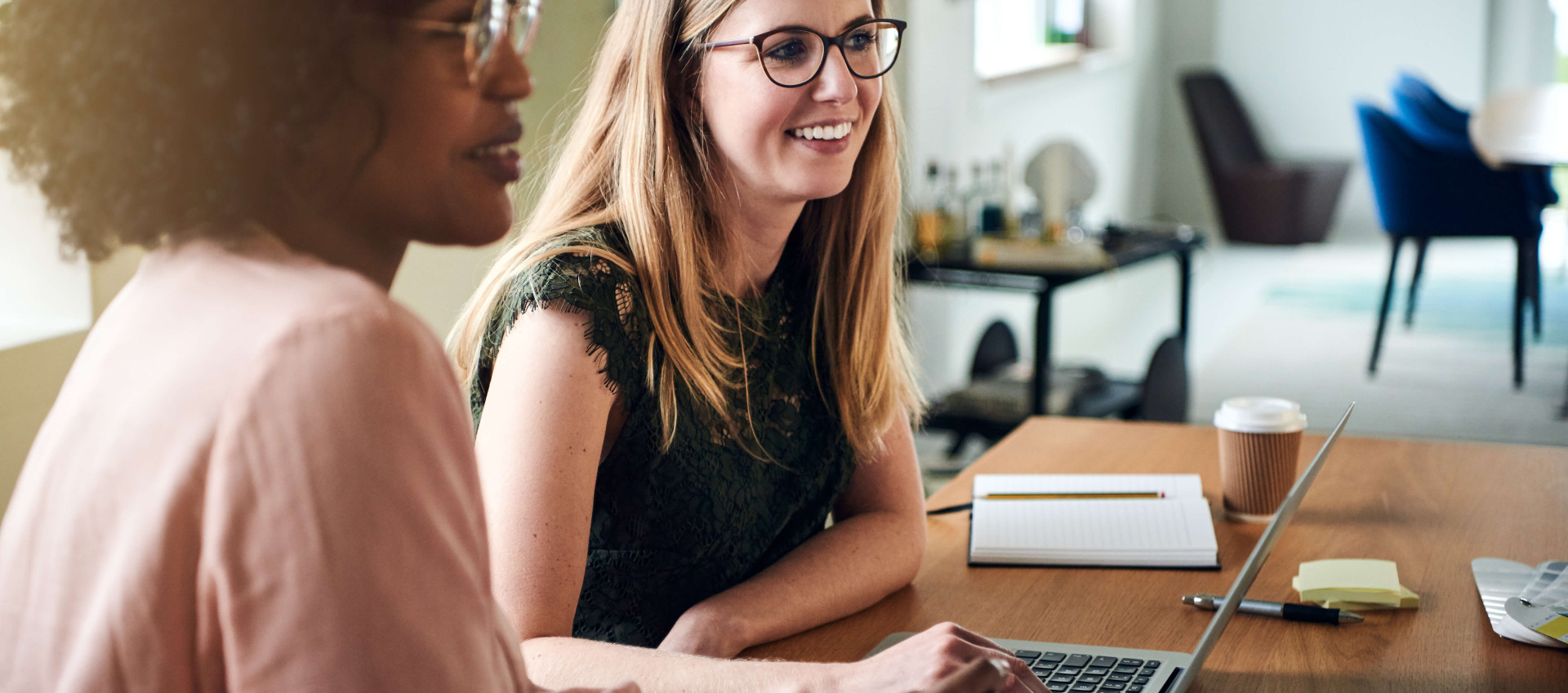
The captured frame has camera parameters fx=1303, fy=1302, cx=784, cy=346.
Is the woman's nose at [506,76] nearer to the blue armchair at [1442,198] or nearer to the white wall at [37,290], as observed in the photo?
the white wall at [37,290]

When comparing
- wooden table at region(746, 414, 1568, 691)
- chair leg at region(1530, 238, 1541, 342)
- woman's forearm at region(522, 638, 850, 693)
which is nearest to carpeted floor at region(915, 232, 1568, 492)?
chair leg at region(1530, 238, 1541, 342)

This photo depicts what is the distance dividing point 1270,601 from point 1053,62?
509 centimetres

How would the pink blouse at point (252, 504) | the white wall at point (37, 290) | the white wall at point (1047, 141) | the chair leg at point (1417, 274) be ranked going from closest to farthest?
the pink blouse at point (252, 504)
the white wall at point (37, 290)
the white wall at point (1047, 141)
the chair leg at point (1417, 274)

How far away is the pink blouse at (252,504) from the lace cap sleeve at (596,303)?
0.60 m

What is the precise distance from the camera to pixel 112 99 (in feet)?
1.37

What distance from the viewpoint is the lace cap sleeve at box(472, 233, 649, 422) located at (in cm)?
105

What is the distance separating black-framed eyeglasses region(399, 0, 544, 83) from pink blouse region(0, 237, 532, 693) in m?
0.09

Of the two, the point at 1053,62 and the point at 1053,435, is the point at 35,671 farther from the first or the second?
the point at 1053,62

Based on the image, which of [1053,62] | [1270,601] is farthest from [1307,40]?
[1270,601]

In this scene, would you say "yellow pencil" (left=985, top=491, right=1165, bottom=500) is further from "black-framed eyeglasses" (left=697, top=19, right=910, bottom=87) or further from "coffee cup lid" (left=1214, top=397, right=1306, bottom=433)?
"black-framed eyeglasses" (left=697, top=19, right=910, bottom=87)

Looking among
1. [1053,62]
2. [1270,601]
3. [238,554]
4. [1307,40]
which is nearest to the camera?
[238,554]

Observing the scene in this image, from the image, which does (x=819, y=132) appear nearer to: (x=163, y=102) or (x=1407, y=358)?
(x=163, y=102)

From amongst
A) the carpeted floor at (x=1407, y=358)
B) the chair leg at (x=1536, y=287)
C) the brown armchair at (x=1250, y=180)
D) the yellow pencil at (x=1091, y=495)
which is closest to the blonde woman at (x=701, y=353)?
the yellow pencil at (x=1091, y=495)

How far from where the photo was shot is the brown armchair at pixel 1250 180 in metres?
7.65
